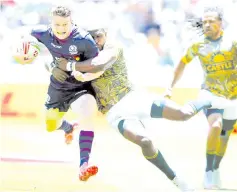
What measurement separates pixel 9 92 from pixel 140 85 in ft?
2.57

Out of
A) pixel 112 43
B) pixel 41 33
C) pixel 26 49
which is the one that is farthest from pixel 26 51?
pixel 112 43

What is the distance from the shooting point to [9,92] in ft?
14.8

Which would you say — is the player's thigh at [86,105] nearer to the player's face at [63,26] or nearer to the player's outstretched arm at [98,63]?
the player's outstretched arm at [98,63]

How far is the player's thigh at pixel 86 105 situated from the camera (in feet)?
14.3

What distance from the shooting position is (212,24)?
4207 mm

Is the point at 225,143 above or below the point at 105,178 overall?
above

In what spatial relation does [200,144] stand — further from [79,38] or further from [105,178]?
[79,38]

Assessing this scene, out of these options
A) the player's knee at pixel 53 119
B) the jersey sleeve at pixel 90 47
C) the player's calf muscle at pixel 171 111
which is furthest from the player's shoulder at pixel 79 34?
the player's calf muscle at pixel 171 111

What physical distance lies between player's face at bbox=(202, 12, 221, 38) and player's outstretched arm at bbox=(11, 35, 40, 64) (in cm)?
95

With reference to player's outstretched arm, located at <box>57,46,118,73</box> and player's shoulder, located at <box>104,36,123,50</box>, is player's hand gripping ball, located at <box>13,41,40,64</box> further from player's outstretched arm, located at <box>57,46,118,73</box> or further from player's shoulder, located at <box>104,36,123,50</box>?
player's shoulder, located at <box>104,36,123,50</box>

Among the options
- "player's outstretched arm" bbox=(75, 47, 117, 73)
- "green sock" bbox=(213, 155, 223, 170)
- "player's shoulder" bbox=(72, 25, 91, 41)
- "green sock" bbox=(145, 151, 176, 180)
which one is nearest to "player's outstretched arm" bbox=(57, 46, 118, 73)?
"player's outstretched arm" bbox=(75, 47, 117, 73)

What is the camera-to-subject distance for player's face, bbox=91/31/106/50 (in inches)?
169

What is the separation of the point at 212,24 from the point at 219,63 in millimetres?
218

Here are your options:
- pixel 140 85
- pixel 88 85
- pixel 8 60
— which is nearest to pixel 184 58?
pixel 140 85
